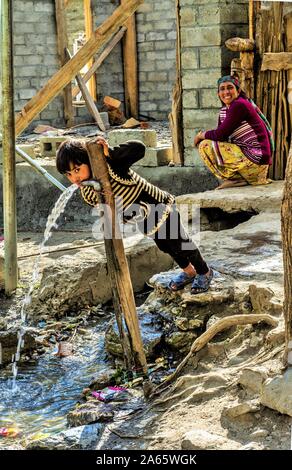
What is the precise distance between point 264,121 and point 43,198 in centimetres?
373

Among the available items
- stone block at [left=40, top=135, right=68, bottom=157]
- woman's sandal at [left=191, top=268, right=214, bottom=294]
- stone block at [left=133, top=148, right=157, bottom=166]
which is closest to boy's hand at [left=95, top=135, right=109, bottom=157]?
woman's sandal at [left=191, top=268, right=214, bottom=294]

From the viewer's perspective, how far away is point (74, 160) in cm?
463

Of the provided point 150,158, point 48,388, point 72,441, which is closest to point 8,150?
point 48,388

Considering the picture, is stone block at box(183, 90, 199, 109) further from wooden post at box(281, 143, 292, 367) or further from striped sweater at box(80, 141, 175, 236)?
wooden post at box(281, 143, 292, 367)

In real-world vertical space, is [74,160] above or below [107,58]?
below

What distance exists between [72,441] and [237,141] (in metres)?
4.27

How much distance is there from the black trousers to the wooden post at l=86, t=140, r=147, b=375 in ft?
1.15

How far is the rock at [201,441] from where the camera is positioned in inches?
136

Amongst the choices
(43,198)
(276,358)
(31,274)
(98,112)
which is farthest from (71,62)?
(98,112)

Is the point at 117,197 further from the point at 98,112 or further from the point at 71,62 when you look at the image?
the point at 98,112

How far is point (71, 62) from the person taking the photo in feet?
25.6

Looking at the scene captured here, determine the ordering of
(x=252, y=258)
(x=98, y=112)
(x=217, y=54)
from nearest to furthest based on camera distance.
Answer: (x=252, y=258)
(x=217, y=54)
(x=98, y=112)

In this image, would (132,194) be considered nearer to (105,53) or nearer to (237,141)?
(237,141)

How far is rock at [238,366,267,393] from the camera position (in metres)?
3.86
